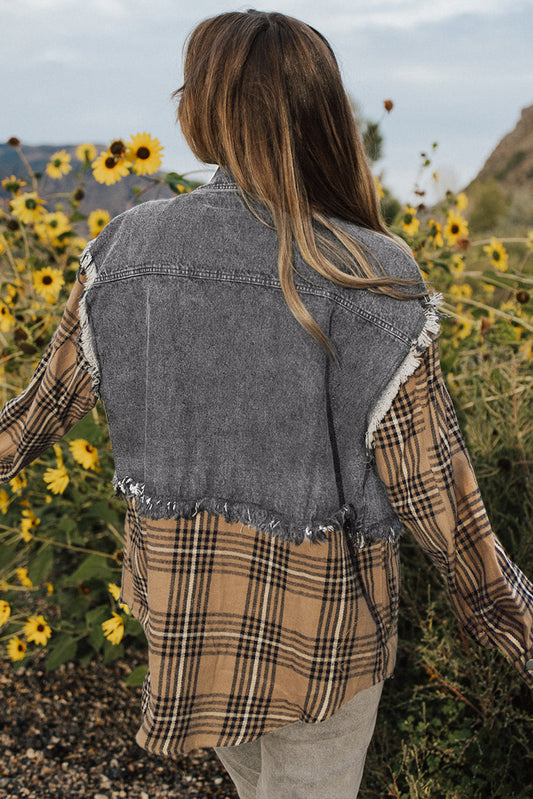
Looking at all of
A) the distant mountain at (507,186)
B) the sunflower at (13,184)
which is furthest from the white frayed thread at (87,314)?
the distant mountain at (507,186)

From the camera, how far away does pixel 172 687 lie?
1.07 metres

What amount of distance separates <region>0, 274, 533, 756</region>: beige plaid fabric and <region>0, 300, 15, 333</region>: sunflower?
925 mm

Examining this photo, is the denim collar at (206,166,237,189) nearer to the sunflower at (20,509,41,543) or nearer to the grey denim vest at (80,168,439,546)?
the grey denim vest at (80,168,439,546)

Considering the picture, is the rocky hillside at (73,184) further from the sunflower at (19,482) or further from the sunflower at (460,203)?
the sunflower at (460,203)

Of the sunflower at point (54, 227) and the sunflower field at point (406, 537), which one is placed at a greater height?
the sunflower at point (54, 227)

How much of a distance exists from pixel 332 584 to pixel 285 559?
3.1 inches

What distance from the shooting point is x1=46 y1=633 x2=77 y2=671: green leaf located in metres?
2.00

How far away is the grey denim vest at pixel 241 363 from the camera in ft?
3.06

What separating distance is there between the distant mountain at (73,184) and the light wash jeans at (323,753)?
1.43 m

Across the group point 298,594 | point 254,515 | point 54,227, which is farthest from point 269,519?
point 54,227

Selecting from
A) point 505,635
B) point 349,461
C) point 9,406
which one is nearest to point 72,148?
point 9,406

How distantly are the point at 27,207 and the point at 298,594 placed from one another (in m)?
1.51

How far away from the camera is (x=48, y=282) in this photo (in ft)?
6.60

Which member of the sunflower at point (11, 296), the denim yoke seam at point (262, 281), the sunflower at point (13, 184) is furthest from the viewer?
the sunflower at point (13, 184)
